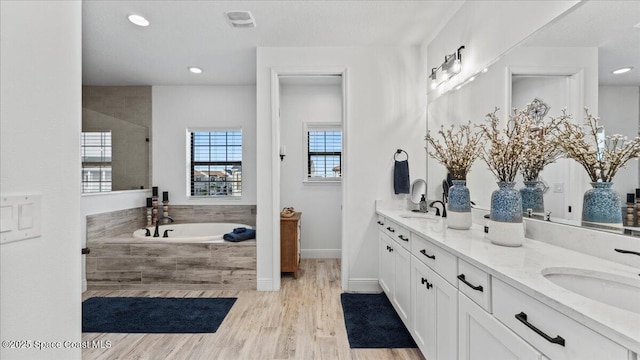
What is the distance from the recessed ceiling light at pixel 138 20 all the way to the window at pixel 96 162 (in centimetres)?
187

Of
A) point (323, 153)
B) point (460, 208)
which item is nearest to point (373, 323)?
point (460, 208)

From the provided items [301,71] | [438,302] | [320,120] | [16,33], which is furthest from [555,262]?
[320,120]

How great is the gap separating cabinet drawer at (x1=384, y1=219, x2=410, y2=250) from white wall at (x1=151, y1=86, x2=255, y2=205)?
233 centimetres

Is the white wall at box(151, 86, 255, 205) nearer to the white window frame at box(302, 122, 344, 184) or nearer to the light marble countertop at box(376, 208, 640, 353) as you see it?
the white window frame at box(302, 122, 344, 184)

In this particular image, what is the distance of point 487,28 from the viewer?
2002 mm

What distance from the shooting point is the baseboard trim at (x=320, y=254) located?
4.19 metres

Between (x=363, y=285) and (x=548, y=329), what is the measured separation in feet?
7.54

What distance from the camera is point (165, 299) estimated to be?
2.78 metres

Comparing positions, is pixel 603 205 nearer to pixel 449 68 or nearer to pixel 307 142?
pixel 449 68

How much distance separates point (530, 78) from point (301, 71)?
6.80ft

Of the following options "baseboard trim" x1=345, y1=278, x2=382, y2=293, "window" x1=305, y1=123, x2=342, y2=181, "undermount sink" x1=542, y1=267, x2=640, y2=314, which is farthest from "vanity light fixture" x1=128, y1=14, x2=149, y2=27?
"undermount sink" x1=542, y1=267, x2=640, y2=314

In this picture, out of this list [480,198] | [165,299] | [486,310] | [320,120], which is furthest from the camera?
[320,120]

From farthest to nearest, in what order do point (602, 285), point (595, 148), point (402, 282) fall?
point (402, 282)
point (595, 148)
point (602, 285)

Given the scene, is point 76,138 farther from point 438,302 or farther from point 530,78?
point 530,78
